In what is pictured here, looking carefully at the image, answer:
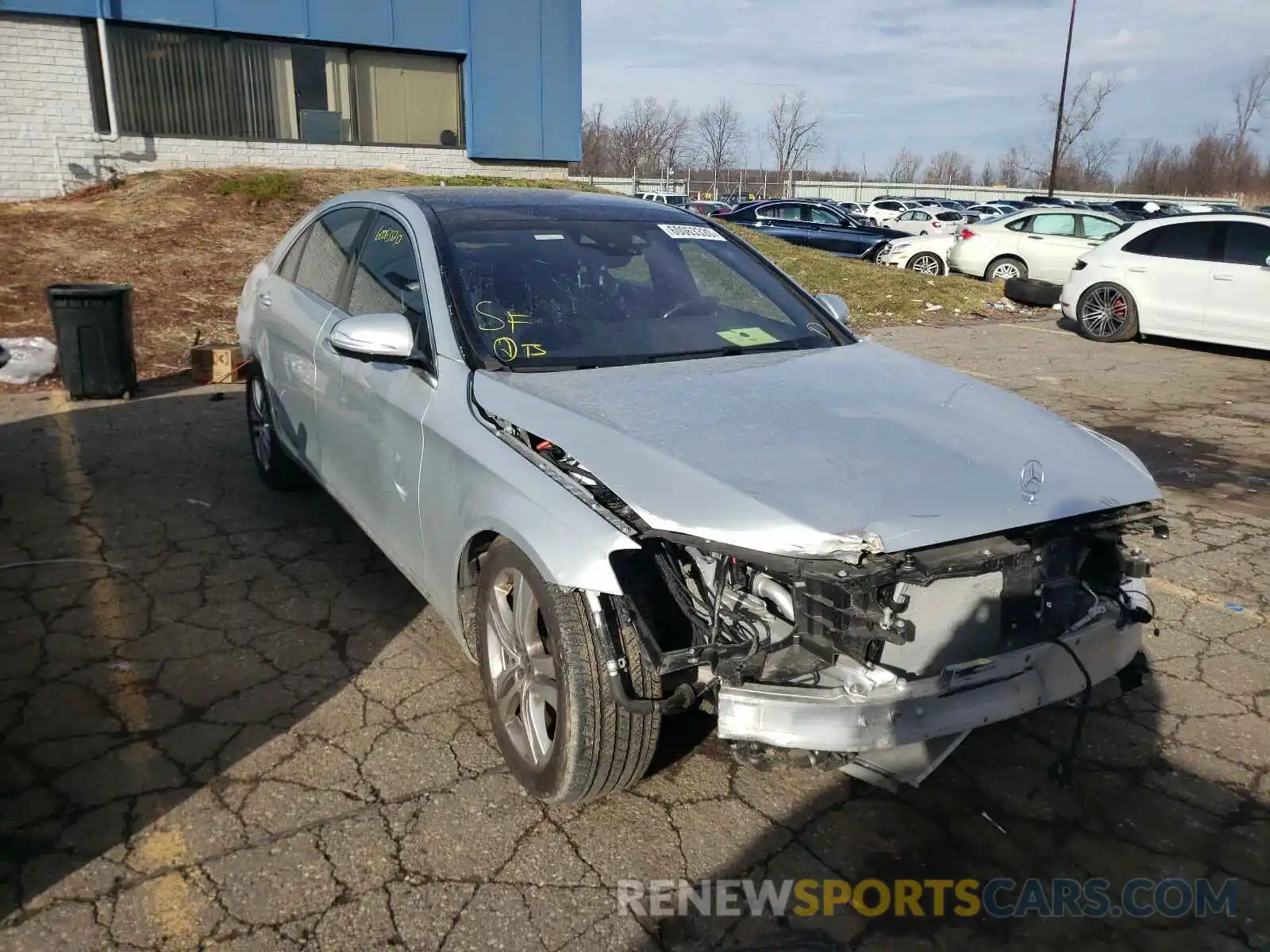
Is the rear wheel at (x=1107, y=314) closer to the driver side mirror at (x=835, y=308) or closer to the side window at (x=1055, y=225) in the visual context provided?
the side window at (x=1055, y=225)

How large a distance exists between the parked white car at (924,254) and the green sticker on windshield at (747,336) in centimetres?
1497

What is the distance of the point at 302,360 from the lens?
4.34 metres

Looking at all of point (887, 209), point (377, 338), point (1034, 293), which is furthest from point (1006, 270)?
point (887, 209)

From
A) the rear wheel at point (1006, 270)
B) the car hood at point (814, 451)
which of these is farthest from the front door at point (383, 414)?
the rear wheel at point (1006, 270)

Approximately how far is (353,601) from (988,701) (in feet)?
8.88

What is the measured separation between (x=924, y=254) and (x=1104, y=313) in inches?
251

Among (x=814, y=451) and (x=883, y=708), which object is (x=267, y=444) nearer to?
(x=814, y=451)

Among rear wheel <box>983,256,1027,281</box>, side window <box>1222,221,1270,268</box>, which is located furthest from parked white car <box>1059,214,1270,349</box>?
rear wheel <box>983,256,1027,281</box>

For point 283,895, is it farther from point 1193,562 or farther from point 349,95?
point 349,95

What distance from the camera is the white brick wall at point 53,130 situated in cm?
1444

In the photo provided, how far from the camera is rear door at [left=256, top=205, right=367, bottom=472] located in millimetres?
4250

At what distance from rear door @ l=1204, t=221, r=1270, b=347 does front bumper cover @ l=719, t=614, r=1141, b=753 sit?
10.4 m

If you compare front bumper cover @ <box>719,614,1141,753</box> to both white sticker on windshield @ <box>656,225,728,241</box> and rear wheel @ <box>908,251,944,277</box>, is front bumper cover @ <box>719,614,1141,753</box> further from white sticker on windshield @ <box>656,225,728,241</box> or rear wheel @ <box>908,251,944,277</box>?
rear wheel @ <box>908,251,944,277</box>

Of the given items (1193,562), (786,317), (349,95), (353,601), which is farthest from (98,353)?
(349,95)
